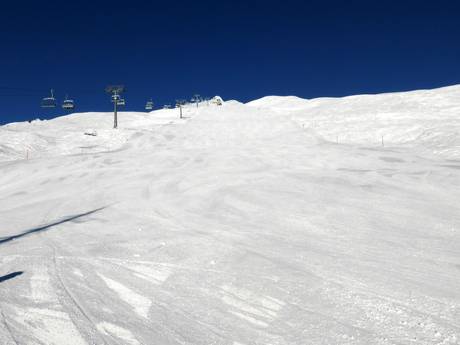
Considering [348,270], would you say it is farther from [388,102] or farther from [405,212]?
[388,102]

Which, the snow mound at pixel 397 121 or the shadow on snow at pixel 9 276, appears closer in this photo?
the shadow on snow at pixel 9 276

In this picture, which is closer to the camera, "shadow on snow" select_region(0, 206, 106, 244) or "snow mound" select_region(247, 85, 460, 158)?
"shadow on snow" select_region(0, 206, 106, 244)

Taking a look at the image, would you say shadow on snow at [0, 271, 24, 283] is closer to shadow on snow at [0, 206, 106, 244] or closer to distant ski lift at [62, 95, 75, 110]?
shadow on snow at [0, 206, 106, 244]

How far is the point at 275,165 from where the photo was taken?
23.3 meters

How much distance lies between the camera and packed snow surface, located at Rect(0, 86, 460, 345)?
6.06 metres

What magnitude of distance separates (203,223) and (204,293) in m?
5.21

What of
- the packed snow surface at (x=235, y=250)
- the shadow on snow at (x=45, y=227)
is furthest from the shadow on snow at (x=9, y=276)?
the shadow on snow at (x=45, y=227)

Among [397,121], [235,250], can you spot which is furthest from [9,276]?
[397,121]

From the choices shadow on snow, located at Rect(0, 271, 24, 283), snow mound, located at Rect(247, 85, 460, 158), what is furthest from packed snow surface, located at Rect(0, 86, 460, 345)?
snow mound, located at Rect(247, 85, 460, 158)

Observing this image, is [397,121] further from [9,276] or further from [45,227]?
[9,276]

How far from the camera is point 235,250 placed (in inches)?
384

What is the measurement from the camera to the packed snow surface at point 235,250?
6062mm

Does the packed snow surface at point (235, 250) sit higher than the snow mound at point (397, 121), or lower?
lower

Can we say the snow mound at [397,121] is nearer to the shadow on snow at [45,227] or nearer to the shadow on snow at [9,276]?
the shadow on snow at [45,227]
